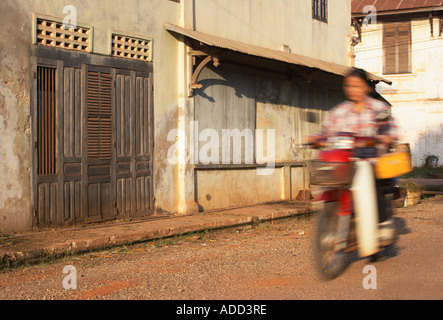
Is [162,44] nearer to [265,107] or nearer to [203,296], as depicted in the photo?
[265,107]

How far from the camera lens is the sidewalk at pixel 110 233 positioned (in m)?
7.18

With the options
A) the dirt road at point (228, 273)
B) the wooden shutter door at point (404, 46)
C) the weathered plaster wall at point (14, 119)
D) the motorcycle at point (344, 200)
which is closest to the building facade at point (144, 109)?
the weathered plaster wall at point (14, 119)

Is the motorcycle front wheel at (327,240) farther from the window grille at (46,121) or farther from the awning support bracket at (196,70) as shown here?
the awning support bracket at (196,70)

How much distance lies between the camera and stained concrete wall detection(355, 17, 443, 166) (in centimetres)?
2484

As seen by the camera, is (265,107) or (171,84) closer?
(171,84)

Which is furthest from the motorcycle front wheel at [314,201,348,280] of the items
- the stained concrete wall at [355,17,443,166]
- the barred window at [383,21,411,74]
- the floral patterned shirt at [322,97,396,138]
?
the barred window at [383,21,411,74]

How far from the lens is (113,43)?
1018cm

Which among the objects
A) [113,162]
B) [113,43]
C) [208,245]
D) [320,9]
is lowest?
[208,245]

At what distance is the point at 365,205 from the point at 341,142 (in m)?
0.63

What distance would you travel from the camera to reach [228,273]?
5.84 m

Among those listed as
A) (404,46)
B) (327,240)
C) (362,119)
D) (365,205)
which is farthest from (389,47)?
(327,240)

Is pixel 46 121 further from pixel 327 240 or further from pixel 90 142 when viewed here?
pixel 327 240
